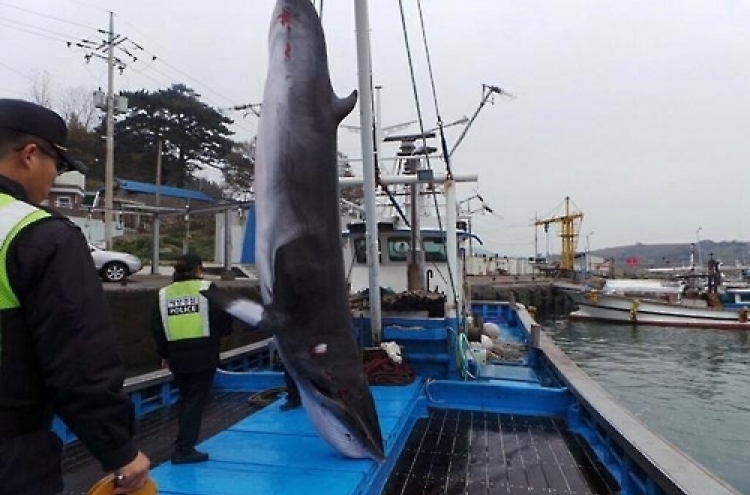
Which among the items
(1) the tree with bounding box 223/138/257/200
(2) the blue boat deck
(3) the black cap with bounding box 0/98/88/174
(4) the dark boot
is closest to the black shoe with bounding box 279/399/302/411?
(4) the dark boot

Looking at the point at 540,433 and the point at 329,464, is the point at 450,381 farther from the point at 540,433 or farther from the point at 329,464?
the point at 329,464

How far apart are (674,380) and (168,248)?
23.3 m

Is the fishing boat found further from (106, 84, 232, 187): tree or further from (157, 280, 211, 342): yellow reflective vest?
(106, 84, 232, 187): tree

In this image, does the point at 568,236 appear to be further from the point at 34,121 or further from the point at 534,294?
the point at 34,121

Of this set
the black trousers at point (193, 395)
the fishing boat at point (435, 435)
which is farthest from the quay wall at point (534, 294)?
the black trousers at point (193, 395)

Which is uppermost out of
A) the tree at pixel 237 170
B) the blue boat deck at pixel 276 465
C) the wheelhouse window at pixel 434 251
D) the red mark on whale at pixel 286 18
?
the tree at pixel 237 170

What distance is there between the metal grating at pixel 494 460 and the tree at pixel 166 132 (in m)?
32.4

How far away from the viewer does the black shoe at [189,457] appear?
355cm

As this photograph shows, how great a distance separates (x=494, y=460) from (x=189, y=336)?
2.46 meters

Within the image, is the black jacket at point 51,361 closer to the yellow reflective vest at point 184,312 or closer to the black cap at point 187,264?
the yellow reflective vest at point 184,312

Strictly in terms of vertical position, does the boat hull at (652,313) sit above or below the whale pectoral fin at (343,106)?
below

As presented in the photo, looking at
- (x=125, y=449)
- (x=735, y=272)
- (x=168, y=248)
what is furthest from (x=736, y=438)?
(x=735, y=272)

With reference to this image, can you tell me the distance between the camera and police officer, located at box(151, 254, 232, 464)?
12.5 ft

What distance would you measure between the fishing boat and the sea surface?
2.26m
